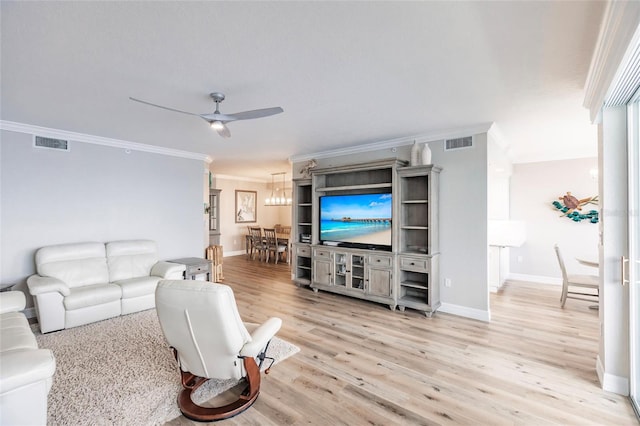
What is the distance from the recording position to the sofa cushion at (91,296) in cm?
355

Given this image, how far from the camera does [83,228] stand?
4.42 metres

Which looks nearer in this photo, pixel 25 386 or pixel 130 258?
pixel 25 386

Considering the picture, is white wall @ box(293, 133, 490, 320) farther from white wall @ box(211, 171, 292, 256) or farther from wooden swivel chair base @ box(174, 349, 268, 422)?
white wall @ box(211, 171, 292, 256)

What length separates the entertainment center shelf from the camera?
4.21 metres

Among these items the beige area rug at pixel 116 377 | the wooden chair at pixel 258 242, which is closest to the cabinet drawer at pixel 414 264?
the beige area rug at pixel 116 377

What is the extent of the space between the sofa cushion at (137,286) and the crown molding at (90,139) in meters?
2.14

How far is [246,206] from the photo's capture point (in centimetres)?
1014

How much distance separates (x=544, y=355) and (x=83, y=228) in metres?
6.06

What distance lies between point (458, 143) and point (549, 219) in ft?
10.7

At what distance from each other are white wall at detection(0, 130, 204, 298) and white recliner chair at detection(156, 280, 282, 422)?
11.0 ft

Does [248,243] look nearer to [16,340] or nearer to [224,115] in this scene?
[224,115]

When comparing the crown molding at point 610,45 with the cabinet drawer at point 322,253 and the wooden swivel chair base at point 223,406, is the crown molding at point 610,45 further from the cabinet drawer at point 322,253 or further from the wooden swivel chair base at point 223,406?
the cabinet drawer at point 322,253

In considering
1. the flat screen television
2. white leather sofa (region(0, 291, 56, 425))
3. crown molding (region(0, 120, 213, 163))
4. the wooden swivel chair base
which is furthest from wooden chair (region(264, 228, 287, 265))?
white leather sofa (region(0, 291, 56, 425))

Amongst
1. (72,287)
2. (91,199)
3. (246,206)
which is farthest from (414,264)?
(246,206)
